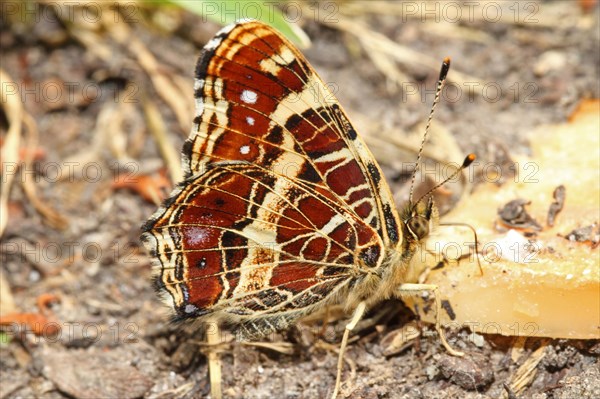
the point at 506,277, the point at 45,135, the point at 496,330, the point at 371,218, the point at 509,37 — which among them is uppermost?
the point at 509,37

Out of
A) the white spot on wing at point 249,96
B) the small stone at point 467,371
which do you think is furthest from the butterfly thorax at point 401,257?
the white spot on wing at point 249,96

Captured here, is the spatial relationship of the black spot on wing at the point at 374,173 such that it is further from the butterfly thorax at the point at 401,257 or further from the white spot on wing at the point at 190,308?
the white spot on wing at the point at 190,308

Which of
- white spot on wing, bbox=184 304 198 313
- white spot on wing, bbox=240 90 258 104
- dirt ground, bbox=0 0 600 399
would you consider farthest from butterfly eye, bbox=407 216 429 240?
white spot on wing, bbox=184 304 198 313

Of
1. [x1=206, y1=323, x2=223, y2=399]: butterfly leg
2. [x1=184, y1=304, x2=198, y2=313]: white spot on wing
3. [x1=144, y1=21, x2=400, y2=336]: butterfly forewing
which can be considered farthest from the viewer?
[x1=206, y1=323, x2=223, y2=399]: butterfly leg

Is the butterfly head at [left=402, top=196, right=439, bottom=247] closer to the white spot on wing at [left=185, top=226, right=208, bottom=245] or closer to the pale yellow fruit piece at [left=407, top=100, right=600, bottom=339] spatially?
the pale yellow fruit piece at [left=407, top=100, right=600, bottom=339]

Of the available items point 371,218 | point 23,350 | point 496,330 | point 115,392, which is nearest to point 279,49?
point 371,218

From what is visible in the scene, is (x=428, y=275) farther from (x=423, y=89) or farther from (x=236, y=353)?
(x=423, y=89)

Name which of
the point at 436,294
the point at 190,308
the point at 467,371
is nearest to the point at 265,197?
the point at 190,308

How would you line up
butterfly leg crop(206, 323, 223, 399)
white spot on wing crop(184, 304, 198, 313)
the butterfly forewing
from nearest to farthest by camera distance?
the butterfly forewing
white spot on wing crop(184, 304, 198, 313)
butterfly leg crop(206, 323, 223, 399)
